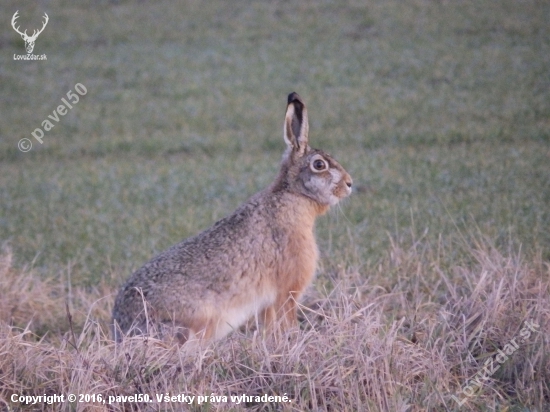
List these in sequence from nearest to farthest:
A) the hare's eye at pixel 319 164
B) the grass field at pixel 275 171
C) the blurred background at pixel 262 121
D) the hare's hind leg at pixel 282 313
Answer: the grass field at pixel 275 171 < the hare's hind leg at pixel 282 313 < the hare's eye at pixel 319 164 < the blurred background at pixel 262 121

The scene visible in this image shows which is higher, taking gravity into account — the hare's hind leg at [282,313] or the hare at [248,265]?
the hare at [248,265]

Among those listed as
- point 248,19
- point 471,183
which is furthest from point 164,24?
point 471,183

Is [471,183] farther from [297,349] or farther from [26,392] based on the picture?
[26,392]

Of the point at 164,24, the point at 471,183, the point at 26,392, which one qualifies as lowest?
the point at 26,392

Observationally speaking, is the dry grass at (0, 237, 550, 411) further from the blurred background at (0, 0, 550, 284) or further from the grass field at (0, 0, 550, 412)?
the blurred background at (0, 0, 550, 284)

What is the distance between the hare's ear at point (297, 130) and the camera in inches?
261

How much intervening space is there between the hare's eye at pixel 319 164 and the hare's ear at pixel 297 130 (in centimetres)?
15

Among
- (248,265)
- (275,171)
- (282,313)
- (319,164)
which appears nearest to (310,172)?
(319,164)

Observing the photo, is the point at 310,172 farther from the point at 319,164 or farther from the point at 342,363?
the point at 342,363

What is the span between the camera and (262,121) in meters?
17.4

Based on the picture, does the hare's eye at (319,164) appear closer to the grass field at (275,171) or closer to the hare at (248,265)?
the hare at (248,265)

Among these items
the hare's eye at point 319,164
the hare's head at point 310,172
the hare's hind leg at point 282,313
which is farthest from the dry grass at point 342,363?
the hare's eye at point 319,164

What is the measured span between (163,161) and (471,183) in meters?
6.30

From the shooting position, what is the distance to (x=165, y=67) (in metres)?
21.8
